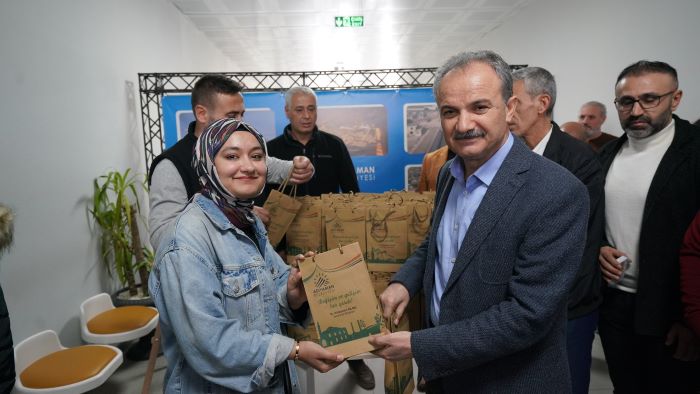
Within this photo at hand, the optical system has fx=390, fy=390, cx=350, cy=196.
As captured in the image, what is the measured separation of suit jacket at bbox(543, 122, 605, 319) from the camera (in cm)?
151

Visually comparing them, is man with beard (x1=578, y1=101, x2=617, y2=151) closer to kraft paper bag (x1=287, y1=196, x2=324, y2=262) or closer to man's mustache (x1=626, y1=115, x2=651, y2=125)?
man's mustache (x1=626, y1=115, x2=651, y2=125)

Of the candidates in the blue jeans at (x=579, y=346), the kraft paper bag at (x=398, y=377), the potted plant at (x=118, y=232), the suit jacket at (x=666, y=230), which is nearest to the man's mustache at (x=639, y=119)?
the suit jacket at (x=666, y=230)

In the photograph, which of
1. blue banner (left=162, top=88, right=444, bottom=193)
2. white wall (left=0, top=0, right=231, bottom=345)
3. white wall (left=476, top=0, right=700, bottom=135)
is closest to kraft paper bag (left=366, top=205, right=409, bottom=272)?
white wall (left=0, top=0, right=231, bottom=345)

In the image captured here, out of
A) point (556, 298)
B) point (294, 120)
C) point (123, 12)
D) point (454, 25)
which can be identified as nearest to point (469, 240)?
point (556, 298)

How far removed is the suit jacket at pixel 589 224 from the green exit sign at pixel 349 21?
4026 mm

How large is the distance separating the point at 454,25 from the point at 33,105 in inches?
200

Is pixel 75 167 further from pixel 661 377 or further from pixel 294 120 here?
pixel 661 377

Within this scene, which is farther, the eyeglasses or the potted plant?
the potted plant

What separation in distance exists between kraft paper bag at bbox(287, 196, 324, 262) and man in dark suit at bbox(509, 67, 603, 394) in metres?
0.99

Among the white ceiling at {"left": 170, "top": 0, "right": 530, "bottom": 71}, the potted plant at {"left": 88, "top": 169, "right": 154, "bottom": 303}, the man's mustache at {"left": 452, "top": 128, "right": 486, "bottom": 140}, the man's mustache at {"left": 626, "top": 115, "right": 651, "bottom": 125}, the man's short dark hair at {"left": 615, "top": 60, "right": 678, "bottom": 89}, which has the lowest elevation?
the potted plant at {"left": 88, "top": 169, "right": 154, "bottom": 303}

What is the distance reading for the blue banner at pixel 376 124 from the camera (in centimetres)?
388

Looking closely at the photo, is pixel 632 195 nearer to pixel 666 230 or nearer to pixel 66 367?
pixel 666 230

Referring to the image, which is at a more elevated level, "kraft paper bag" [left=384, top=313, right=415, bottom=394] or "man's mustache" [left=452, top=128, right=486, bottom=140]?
"man's mustache" [left=452, top=128, right=486, bottom=140]

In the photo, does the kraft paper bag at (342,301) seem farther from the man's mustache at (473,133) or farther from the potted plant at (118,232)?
the potted plant at (118,232)
